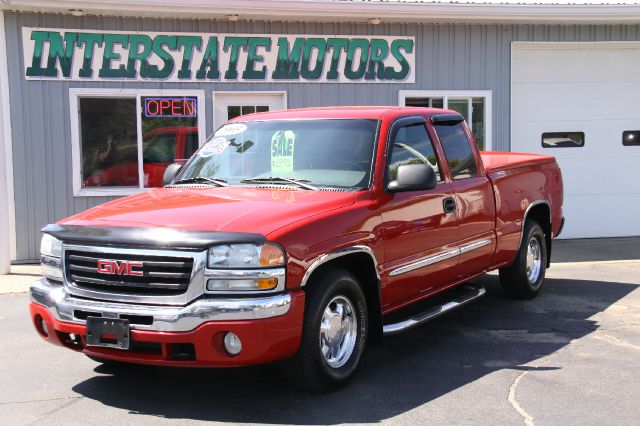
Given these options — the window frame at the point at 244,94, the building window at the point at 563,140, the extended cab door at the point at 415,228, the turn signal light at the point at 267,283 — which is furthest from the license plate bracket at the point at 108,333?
the building window at the point at 563,140

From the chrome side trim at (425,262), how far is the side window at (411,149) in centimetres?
61

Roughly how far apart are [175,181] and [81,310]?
1678 millimetres

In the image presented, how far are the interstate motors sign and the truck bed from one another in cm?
349

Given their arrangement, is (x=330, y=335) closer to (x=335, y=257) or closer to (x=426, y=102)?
(x=335, y=257)

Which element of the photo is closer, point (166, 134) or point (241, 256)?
point (241, 256)

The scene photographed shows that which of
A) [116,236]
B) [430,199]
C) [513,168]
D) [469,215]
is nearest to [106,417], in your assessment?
[116,236]

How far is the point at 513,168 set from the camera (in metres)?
6.93

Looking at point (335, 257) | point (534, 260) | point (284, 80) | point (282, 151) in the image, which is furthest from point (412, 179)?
point (284, 80)

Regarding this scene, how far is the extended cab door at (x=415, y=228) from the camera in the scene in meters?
5.04

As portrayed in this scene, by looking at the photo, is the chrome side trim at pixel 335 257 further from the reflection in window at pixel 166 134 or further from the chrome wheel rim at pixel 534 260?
the reflection in window at pixel 166 134

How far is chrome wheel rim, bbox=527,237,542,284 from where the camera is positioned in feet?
24.4

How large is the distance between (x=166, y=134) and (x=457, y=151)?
5.43 meters

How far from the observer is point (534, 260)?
7.57 meters

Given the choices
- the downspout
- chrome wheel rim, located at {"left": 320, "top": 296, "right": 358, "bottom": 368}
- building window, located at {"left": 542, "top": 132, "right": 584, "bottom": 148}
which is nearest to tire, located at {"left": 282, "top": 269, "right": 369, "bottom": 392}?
chrome wheel rim, located at {"left": 320, "top": 296, "right": 358, "bottom": 368}
